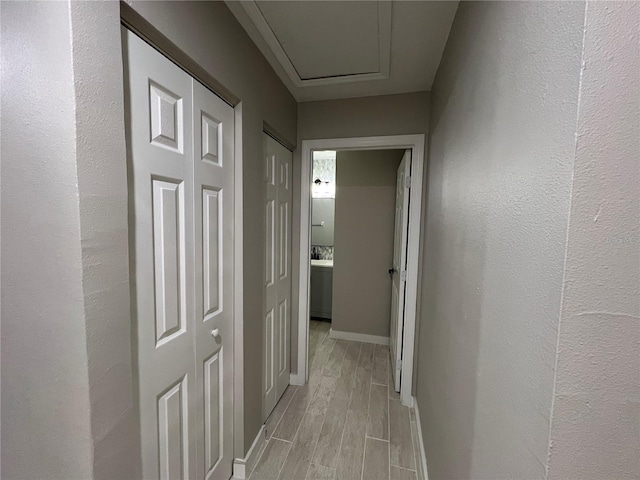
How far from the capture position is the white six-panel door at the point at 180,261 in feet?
2.91

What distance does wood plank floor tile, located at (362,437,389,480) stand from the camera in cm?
154

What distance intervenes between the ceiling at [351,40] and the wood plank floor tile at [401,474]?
2389 millimetres

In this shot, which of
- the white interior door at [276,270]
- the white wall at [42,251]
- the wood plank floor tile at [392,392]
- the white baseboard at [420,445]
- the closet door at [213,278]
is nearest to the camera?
the white wall at [42,251]

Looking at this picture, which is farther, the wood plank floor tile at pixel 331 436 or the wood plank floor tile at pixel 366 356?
the wood plank floor tile at pixel 366 356

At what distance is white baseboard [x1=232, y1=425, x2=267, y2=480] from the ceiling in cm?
227

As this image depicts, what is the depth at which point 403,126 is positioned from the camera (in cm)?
202

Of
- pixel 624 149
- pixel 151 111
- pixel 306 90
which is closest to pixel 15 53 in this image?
pixel 151 111

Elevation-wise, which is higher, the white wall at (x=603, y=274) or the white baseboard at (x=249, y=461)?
the white wall at (x=603, y=274)

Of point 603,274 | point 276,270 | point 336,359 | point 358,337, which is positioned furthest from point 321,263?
point 603,274

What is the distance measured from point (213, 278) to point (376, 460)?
4.83ft

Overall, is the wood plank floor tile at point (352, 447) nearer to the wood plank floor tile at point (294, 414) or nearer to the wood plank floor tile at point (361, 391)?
the wood plank floor tile at point (361, 391)

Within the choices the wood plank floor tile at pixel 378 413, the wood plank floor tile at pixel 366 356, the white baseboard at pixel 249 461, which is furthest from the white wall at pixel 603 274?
the wood plank floor tile at pixel 366 356

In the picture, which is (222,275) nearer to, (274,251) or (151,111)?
(274,251)

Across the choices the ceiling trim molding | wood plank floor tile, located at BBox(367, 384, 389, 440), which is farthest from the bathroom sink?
the ceiling trim molding
